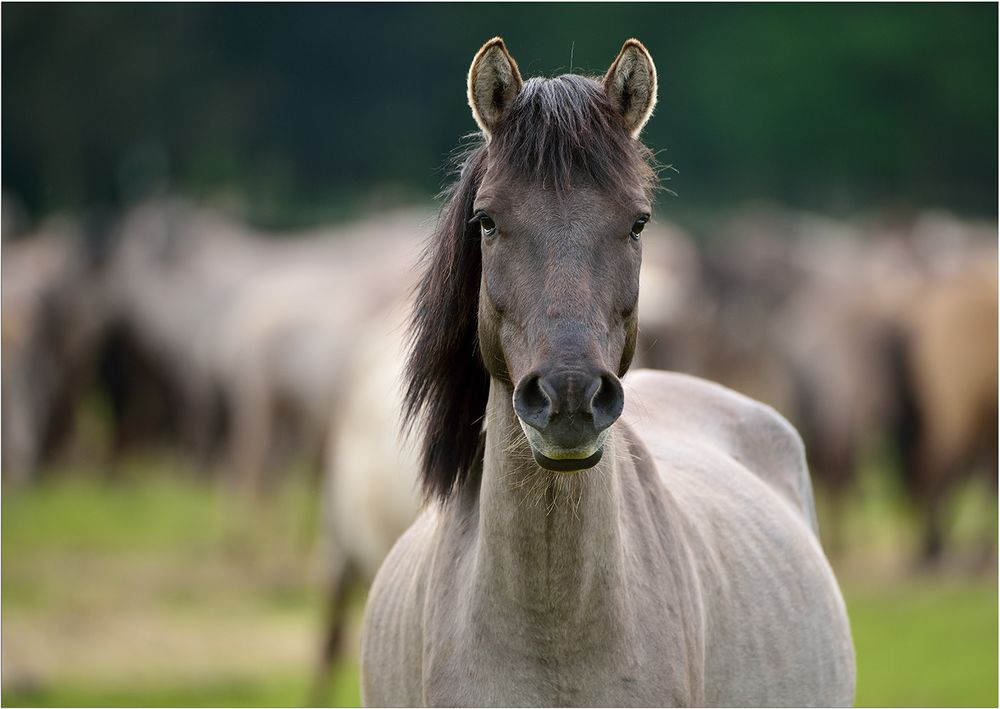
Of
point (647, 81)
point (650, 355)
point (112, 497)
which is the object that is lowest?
point (112, 497)

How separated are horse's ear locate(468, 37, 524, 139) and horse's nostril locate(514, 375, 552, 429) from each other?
807 mm

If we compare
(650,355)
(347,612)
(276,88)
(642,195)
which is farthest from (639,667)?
(276,88)

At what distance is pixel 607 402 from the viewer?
118 inches

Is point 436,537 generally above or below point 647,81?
below

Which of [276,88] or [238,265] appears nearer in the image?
[238,265]

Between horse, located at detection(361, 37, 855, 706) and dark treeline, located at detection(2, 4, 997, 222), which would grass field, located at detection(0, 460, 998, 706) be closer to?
horse, located at detection(361, 37, 855, 706)

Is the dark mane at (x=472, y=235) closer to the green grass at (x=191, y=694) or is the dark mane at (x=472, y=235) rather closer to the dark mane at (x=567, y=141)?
the dark mane at (x=567, y=141)

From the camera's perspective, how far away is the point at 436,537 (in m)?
3.84

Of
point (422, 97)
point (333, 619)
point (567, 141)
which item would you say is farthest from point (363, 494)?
point (422, 97)

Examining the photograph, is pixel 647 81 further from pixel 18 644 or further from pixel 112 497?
pixel 112 497

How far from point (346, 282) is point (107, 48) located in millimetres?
19908

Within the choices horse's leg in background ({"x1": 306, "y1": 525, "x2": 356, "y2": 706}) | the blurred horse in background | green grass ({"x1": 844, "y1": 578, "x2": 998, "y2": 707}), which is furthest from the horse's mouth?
the blurred horse in background

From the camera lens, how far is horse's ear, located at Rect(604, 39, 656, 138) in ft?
11.5

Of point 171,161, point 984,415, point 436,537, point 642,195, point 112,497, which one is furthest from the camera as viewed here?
point 171,161
